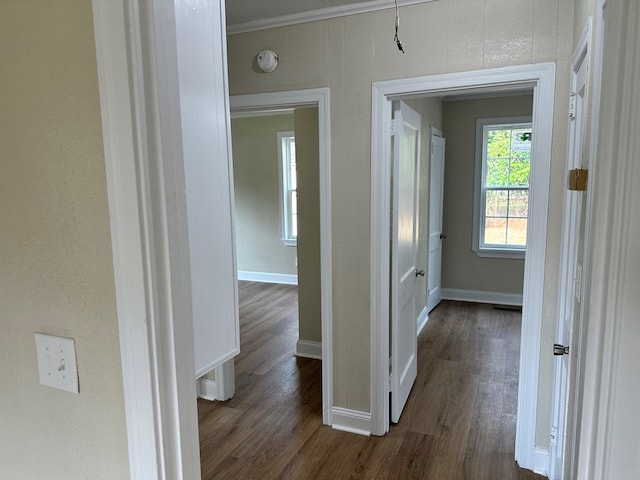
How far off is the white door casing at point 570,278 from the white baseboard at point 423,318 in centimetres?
226

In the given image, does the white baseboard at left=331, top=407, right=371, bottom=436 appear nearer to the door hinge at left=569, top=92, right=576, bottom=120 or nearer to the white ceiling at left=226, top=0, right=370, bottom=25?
Answer: the door hinge at left=569, top=92, right=576, bottom=120

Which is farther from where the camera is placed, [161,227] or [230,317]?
[230,317]

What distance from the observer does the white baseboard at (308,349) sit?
383 cm

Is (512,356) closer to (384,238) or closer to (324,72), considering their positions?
(384,238)

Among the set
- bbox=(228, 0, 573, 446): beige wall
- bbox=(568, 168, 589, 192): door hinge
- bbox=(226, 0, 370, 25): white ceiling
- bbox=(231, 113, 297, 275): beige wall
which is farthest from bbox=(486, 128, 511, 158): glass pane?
bbox=(568, 168, 589, 192): door hinge

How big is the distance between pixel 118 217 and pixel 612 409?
98 cm

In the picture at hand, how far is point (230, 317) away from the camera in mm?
1171

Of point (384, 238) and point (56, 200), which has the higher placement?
point (56, 200)

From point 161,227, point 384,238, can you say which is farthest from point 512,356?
point 161,227

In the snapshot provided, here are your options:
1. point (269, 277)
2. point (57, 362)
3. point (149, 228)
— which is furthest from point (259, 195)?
point (149, 228)

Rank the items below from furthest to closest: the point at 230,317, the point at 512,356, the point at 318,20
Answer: the point at 512,356, the point at 318,20, the point at 230,317

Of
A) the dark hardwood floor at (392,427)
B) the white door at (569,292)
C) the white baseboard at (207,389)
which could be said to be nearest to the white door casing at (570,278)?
the white door at (569,292)

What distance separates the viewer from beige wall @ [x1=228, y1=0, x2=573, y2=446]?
2029mm

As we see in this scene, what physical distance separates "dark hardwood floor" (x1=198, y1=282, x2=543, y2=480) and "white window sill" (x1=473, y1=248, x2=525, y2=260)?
3.98 ft
